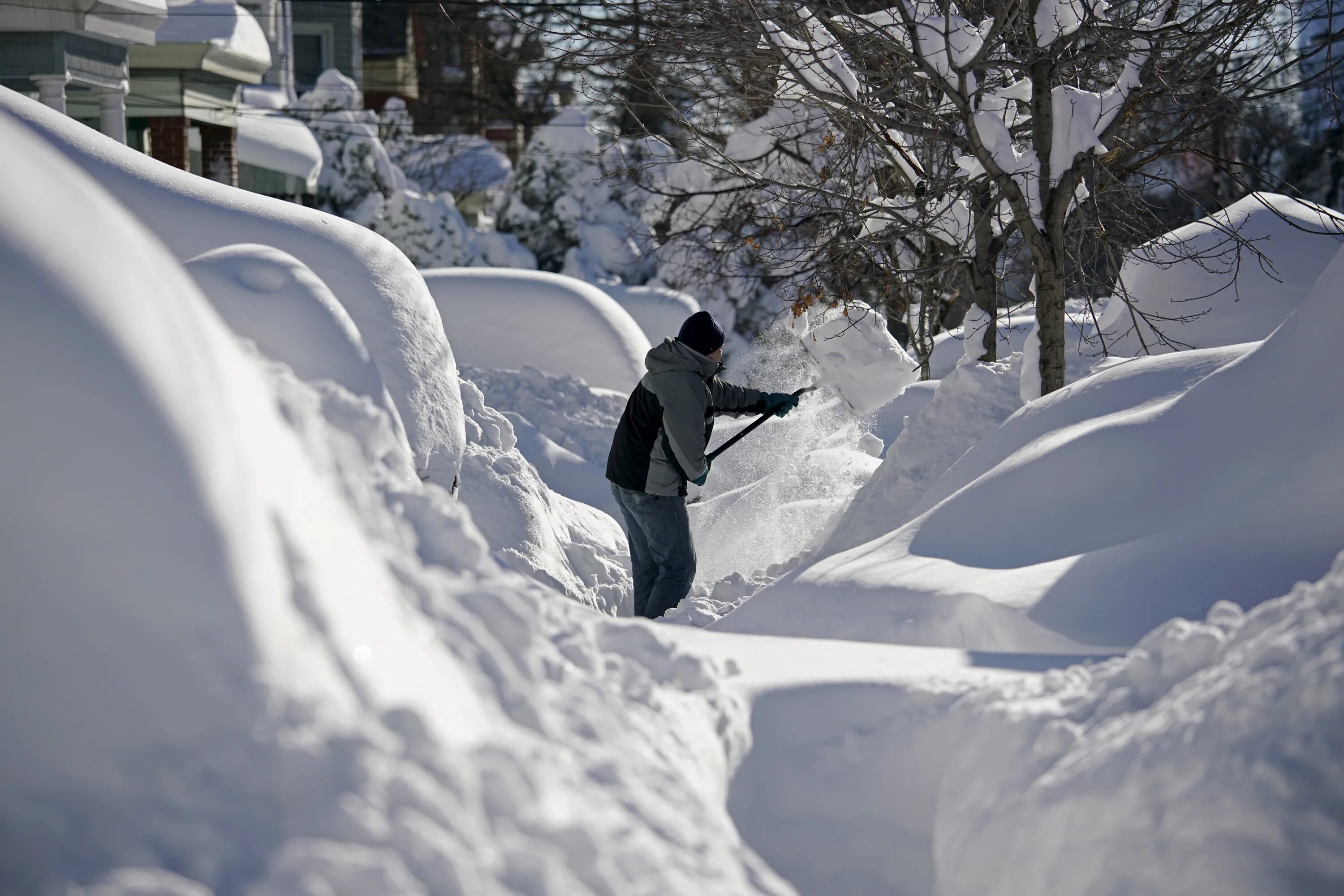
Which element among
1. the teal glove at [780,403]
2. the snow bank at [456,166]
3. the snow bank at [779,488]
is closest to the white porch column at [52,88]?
the snow bank at [779,488]

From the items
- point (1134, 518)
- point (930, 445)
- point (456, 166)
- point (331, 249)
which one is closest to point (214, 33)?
point (331, 249)

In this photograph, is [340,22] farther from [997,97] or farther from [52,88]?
[997,97]

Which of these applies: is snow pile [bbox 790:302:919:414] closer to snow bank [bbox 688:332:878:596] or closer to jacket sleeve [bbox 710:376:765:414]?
snow bank [bbox 688:332:878:596]

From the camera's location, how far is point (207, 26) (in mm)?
13188

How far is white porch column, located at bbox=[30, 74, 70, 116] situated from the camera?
995 cm

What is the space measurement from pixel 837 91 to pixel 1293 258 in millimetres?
3438

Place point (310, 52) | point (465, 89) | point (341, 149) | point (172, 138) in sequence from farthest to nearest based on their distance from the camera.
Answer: point (465, 89), point (310, 52), point (341, 149), point (172, 138)

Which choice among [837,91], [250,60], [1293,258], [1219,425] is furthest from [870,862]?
[250,60]

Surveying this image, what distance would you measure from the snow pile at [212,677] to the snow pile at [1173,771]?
0.51 metres

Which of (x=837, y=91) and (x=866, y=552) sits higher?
(x=837, y=91)

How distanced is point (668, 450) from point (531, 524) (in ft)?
4.81

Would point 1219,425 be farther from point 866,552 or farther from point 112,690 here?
point 112,690

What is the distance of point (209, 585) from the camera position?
1721mm

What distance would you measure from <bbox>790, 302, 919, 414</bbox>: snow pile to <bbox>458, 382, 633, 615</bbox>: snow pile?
1789mm
